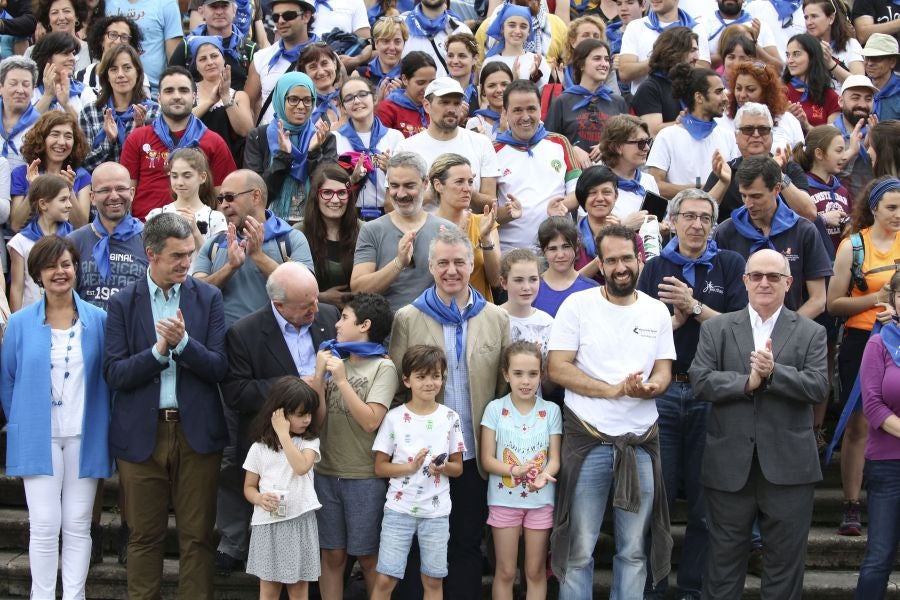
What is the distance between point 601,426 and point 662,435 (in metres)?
0.67

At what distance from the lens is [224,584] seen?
7.28m

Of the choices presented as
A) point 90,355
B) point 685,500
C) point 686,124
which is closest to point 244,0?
point 686,124

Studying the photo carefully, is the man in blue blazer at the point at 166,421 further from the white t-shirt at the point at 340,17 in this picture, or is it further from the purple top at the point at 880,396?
the white t-shirt at the point at 340,17

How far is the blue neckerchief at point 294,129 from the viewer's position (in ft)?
27.4

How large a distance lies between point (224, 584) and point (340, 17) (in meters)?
5.75

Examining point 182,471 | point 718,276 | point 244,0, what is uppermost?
point 244,0

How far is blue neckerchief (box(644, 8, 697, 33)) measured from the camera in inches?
436

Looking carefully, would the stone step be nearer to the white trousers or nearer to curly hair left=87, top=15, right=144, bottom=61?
the white trousers

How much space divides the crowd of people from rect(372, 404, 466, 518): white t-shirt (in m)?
0.02

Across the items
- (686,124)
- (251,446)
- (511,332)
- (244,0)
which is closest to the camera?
(251,446)

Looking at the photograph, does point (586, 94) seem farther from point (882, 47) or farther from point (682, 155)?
point (882, 47)

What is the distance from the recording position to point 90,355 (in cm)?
681

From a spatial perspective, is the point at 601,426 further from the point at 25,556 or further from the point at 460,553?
the point at 25,556

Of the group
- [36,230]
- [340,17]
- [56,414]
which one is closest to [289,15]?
[340,17]
